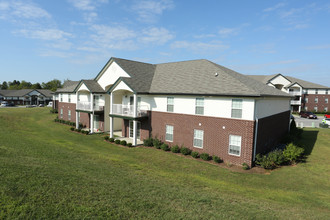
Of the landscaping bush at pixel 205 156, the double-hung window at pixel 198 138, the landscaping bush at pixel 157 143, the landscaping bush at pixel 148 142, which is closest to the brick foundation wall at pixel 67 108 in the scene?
the landscaping bush at pixel 148 142

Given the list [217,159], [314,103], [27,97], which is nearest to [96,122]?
[217,159]

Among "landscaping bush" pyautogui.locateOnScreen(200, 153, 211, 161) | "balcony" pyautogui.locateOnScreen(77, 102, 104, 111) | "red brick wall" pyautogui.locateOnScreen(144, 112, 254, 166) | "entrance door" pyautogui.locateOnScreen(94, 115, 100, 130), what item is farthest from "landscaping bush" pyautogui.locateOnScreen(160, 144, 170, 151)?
"entrance door" pyautogui.locateOnScreen(94, 115, 100, 130)

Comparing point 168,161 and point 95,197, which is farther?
point 168,161

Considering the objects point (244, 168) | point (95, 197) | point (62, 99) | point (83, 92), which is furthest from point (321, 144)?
point (62, 99)

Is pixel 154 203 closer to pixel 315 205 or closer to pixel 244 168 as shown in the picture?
pixel 315 205

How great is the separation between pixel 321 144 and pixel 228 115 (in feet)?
47.1

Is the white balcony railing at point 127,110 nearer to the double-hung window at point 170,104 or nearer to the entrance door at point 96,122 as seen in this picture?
the double-hung window at point 170,104

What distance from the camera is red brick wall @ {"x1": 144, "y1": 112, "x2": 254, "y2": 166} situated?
15.6 meters

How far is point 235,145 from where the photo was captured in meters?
16.2

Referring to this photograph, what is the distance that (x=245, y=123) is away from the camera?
1551 cm

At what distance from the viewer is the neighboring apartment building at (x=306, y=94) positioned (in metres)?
55.5

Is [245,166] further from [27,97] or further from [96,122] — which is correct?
[27,97]

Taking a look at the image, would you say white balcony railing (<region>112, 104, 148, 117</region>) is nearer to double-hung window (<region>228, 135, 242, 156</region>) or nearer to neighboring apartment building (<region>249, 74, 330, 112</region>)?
double-hung window (<region>228, 135, 242, 156</region>)

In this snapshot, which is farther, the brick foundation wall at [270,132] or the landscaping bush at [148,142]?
the landscaping bush at [148,142]
